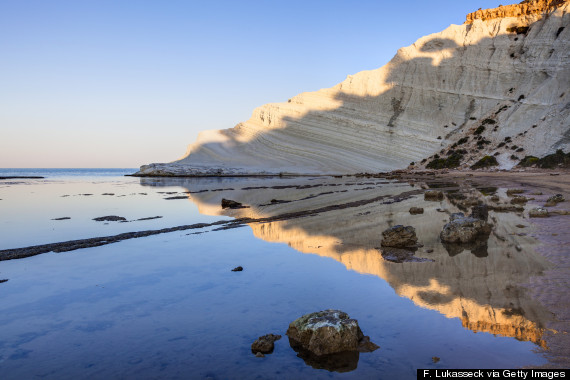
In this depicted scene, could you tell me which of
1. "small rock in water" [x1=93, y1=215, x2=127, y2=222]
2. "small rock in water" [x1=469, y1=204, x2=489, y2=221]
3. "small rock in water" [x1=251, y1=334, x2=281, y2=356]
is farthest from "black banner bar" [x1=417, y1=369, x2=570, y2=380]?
"small rock in water" [x1=93, y1=215, x2=127, y2=222]

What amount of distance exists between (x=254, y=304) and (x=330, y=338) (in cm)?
126

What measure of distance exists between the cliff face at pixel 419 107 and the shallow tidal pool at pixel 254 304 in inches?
1411

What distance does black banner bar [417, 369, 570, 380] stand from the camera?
2693mm

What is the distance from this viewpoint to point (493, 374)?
109 inches

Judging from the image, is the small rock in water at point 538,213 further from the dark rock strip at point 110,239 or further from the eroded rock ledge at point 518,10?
the eroded rock ledge at point 518,10

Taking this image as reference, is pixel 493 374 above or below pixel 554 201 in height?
below

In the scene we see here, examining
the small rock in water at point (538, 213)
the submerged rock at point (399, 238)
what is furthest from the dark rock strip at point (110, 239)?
the small rock in water at point (538, 213)

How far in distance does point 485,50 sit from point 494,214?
45359 millimetres

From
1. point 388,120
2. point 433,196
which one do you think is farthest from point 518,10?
point 433,196

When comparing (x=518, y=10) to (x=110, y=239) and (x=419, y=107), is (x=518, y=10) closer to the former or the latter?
(x=419, y=107)

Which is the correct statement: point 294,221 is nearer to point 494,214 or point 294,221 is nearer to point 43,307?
point 494,214

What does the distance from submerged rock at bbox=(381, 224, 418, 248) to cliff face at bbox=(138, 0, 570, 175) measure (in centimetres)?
3501

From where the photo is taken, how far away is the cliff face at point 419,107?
138 feet

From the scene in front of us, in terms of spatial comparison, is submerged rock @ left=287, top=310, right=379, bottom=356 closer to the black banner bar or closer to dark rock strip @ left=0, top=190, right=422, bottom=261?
the black banner bar
